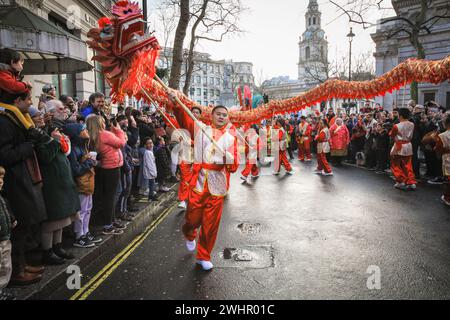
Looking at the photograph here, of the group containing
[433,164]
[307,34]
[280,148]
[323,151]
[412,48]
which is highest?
[307,34]

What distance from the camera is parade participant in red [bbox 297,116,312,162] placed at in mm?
14633

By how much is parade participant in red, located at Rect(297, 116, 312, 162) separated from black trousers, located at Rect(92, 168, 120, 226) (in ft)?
36.5

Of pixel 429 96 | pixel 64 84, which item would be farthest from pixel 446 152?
pixel 429 96

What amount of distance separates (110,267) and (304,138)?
486 inches

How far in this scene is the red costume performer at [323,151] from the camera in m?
11.1

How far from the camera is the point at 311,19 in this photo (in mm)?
97375

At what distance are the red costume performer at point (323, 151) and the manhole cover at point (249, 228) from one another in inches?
241

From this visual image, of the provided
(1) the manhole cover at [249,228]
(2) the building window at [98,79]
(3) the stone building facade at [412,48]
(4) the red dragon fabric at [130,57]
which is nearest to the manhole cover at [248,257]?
(1) the manhole cover at [249,228]

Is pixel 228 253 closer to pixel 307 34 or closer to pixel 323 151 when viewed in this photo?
pixel 323 151

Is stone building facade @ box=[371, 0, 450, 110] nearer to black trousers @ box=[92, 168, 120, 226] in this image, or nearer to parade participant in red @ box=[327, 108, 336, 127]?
parade participant in red @ box=[327, 108, 336, 127]

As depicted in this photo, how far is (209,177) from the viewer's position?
12.9ft
